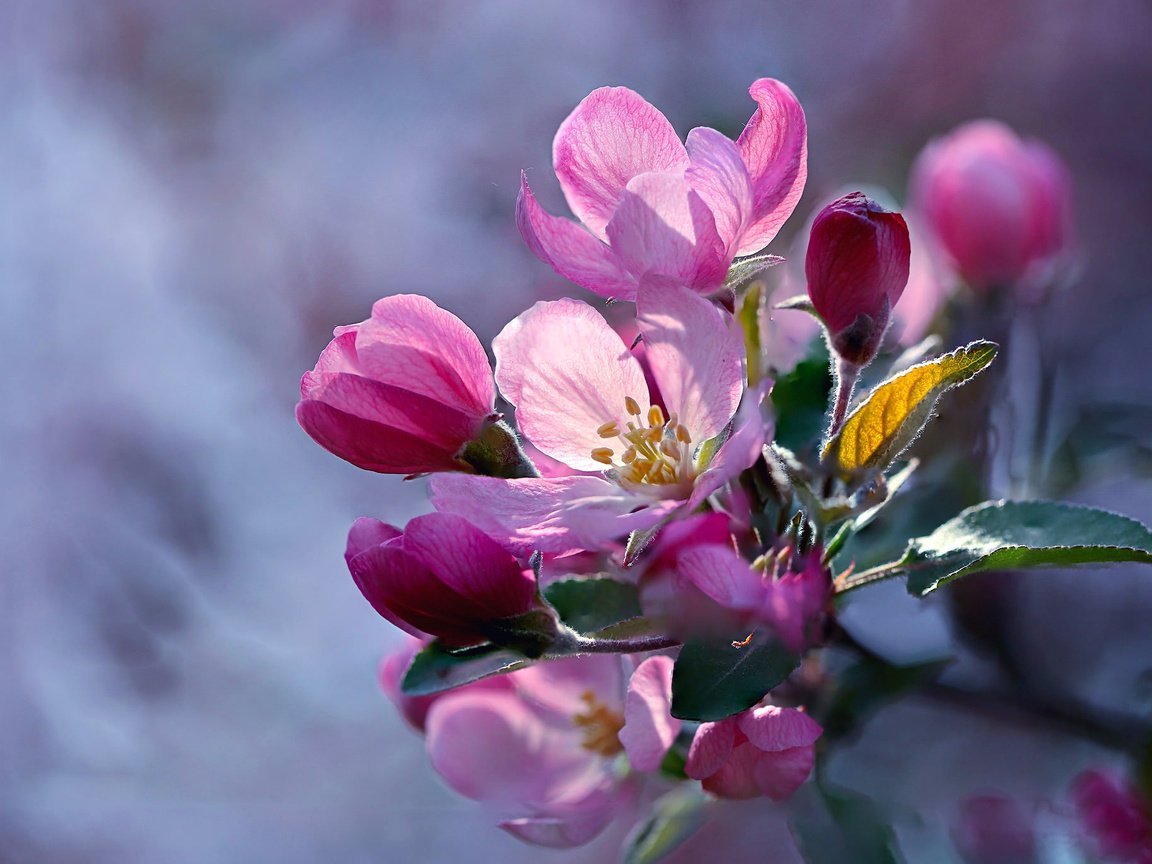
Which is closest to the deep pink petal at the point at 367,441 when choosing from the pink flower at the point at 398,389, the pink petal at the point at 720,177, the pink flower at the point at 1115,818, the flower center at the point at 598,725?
the pink flower at the point at 398,389

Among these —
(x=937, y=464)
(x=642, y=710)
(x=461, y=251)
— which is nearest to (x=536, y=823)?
(x=642, y=710)

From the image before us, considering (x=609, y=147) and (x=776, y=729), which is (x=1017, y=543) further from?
(x=609, y=147)

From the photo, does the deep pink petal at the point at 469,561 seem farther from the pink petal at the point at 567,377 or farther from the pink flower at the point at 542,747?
the pink flower at the point at 542,747

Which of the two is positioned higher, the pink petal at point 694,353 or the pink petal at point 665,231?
the pink petal at point 665,231

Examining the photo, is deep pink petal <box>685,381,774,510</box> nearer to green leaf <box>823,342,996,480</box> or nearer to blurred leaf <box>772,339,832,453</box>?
green leaf <box>823,342,996,480</box>

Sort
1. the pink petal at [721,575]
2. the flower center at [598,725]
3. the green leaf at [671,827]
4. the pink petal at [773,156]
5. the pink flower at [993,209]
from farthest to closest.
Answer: the pink flower at [993,209]
the flower center at [598,725]
the green leaf at [671,827]
the pink petal at [773,156]
the pink petal at [721,575]

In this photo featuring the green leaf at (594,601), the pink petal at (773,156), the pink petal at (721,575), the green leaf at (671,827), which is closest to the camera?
the pink petal at (721,575)

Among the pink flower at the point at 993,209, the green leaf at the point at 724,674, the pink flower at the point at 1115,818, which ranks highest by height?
the pink flower at the point at 993,209
